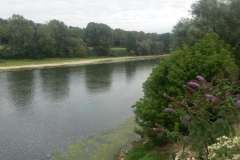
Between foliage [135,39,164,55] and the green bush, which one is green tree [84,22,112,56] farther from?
the green bush

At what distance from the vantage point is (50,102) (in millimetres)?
22500

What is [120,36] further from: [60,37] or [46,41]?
[46,41]

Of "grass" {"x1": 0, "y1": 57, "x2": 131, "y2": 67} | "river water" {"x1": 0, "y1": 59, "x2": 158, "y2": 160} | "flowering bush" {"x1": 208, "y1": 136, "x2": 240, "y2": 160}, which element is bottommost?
"river water" {"x1": 0, "y1": 59, "x2": 158, "y2": 160}

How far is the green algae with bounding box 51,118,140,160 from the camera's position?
1229cm

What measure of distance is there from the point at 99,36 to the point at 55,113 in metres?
57.8

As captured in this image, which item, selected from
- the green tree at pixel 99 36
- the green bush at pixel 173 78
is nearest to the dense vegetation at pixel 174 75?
the green bush at pixel 173 78

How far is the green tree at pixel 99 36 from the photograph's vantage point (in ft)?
243

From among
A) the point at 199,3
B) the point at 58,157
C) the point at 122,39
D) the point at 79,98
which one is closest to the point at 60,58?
the point at 122,39

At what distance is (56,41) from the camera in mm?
66062

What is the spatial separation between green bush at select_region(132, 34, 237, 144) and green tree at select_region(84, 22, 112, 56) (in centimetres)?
6245

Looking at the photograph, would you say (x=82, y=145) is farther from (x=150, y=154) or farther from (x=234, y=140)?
(x=234, y=140)

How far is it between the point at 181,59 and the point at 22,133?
1042 cm

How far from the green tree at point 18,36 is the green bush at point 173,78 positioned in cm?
5386

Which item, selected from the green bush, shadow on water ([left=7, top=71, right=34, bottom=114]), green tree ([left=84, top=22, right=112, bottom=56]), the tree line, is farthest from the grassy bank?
the green bush
